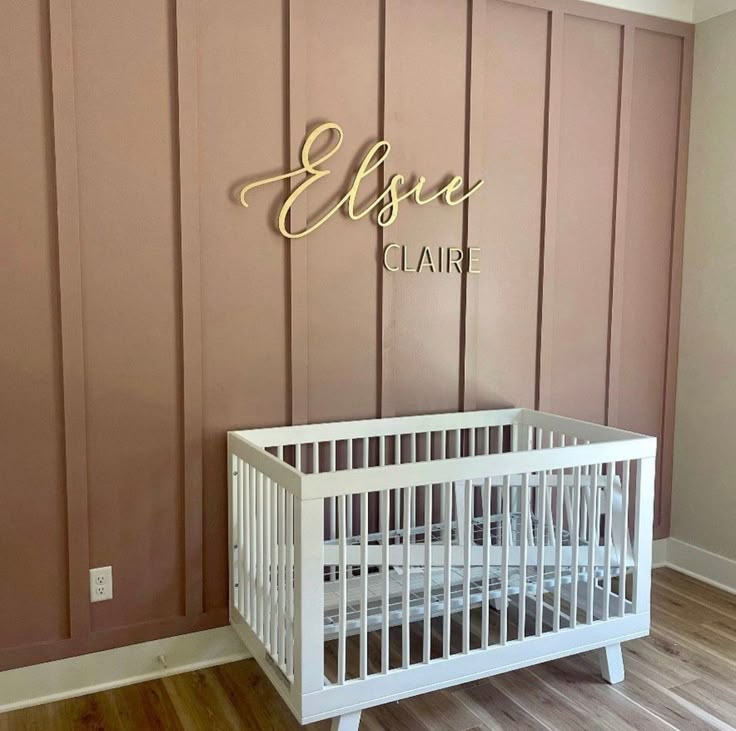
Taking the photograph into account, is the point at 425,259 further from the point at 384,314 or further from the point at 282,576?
the point at 282,576

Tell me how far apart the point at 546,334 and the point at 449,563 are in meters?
1.24

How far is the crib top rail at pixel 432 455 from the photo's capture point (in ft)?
6.09

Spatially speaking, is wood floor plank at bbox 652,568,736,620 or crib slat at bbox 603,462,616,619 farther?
wood floor plank at bbox 652,568,736,620

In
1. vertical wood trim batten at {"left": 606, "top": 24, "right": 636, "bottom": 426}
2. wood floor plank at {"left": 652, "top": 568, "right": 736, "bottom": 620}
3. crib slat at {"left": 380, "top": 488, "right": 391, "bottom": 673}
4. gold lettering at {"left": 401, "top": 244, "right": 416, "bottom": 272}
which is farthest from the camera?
vertical wood trim batten at {"left": 606, "top": 24, "right": 636, "bottom": 426}

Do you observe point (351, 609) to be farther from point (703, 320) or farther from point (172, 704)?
point (703, 320)

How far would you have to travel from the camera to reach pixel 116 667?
227 cm

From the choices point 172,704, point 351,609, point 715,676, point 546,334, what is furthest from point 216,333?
point 715,676

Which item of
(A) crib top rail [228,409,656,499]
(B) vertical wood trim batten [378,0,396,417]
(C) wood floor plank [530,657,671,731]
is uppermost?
(B) vertical wood trim batten [378,0,396,417]

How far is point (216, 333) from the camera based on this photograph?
7.68 feet

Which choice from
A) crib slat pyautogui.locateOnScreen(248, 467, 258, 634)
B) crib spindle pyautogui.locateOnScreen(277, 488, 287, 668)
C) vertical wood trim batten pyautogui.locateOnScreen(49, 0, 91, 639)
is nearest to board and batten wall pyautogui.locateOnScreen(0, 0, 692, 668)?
vertical wood trim batten pyautogui.locateOnScreen(49, 0, 91, 639)

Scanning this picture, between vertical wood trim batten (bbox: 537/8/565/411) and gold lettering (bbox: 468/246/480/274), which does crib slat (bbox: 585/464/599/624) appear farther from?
gold lettering (bbox: 468/246/480/274)

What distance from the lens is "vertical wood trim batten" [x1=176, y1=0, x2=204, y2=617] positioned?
2209mm

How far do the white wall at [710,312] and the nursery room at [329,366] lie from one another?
26 millimetres

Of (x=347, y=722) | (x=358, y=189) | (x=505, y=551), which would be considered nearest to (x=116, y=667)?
(x=347, y=722)
